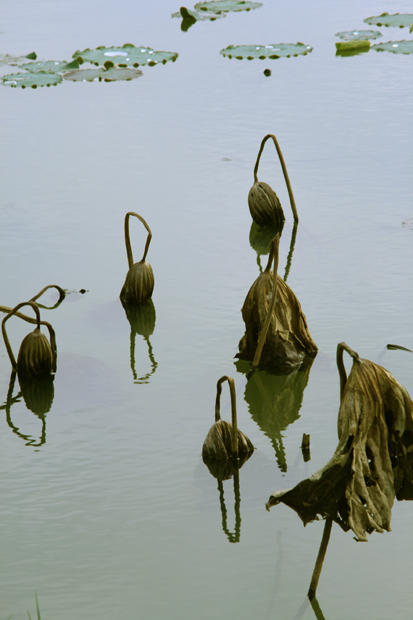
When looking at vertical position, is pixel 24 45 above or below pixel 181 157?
above

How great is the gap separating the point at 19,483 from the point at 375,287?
59.9 inches

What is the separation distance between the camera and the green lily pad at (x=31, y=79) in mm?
5836

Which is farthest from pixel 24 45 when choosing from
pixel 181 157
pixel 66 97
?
pixel 181 157

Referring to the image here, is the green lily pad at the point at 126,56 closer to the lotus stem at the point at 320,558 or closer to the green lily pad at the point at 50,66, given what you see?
the green lily pad at the point at 50,66

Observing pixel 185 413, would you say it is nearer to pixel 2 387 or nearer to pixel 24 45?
pixel 2 387

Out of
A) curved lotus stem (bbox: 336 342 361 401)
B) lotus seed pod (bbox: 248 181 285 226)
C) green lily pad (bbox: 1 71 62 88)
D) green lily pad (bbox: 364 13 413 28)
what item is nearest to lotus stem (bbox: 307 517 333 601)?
curved lotus stem (bbox: 336 342 361 401)

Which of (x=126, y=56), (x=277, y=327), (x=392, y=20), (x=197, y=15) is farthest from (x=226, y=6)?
(x=277, y=327)

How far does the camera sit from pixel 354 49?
6262 mm

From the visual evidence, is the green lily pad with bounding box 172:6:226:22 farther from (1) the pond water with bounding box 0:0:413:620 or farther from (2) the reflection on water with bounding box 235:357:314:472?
(2) the reflection on water with bounding box 235:357:314:472

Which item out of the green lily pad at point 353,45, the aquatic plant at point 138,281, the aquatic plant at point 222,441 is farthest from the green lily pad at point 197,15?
the aquatic plant at point 222,441

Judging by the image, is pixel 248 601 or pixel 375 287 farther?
pixel 375 287

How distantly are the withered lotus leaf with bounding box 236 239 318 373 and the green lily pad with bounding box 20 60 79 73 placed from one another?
14.4 feet

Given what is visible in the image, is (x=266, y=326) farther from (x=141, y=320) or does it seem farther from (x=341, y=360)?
(x=341, y=360)

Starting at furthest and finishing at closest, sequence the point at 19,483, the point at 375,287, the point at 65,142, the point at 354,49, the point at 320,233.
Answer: the point at 354,49
the point at 65,142
the point at 320,233
the point at 375,287
the point at 19,483
